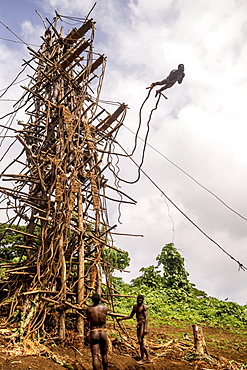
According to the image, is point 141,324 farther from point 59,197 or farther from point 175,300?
point 175,300

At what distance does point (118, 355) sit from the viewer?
21.7 feet

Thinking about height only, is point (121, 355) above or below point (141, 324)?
below

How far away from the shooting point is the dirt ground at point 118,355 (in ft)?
16.8

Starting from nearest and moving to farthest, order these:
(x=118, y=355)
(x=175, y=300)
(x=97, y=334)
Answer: (x=97, y=334) < (x=118, y=355) < (x=175, y=300)

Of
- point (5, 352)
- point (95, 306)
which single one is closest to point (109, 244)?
point (95, 306)

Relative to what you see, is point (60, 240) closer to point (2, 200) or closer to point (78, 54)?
point (2, 200)

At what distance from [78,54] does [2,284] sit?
708cm

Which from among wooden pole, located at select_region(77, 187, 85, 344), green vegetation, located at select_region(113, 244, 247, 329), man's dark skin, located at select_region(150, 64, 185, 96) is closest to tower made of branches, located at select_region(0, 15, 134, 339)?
wooden pole, located at select_region(77, 187, 85, 344)

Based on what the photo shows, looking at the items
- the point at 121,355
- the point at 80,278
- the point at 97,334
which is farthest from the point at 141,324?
the point at 97,334

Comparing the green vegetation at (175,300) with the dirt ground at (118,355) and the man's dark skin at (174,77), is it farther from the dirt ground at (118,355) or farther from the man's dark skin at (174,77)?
the man's dark skin at (174,77)

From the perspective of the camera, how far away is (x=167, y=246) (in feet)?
75.0

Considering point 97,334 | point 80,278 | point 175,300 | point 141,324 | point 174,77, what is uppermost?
point 175,300

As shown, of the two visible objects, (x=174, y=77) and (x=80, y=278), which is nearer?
(x=174, y=77)

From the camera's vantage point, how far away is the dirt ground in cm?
512
